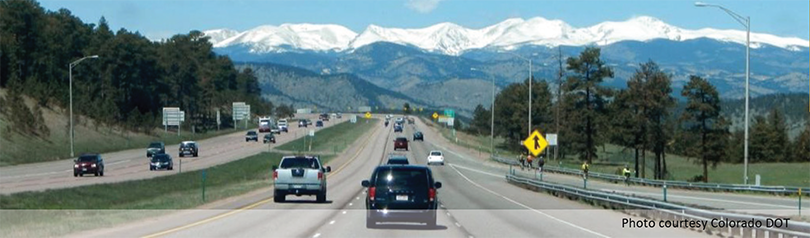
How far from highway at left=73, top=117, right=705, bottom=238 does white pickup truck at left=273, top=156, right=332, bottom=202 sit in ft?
1.97

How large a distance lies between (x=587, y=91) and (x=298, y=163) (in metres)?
75.8

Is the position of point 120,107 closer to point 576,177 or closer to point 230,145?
point 230,145

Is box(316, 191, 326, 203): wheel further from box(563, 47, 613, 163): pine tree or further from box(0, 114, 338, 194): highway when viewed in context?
box(563, 47, 613, 163): pine tree

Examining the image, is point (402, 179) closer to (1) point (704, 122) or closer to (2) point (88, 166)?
(2) point (88, 166)

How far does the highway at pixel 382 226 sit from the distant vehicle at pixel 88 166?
14638 millimetres

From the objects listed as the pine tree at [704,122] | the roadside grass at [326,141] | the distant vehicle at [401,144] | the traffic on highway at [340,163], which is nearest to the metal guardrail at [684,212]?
the traffic on highway at [340,163]

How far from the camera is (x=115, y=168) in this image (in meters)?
75.1

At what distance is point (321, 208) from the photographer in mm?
39469

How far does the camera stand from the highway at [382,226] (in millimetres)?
27953

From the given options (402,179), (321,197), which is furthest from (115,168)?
(402,179)

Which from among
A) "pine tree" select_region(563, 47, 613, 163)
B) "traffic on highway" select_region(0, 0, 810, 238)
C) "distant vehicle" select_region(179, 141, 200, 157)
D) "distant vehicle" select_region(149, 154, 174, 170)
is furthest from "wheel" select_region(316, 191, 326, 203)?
"pine tree" select_region(563, 47, 613, 163)

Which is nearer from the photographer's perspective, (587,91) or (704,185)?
(704,185)

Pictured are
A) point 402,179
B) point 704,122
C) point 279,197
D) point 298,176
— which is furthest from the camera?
point 704,122

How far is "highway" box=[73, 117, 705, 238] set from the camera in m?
28.0
